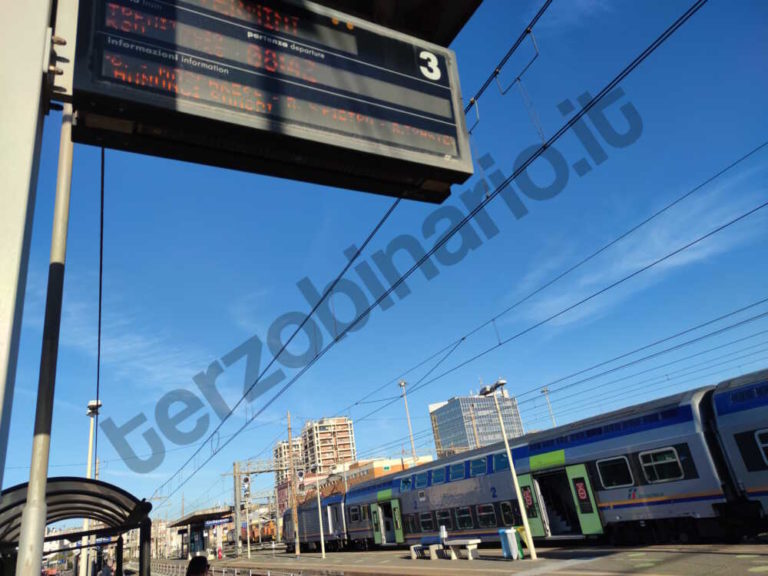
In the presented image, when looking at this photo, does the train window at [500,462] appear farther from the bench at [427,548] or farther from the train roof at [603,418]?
the bench at [427,548]

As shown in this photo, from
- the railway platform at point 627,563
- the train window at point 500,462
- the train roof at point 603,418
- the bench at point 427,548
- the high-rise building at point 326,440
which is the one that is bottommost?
the railway platform at point 627,563

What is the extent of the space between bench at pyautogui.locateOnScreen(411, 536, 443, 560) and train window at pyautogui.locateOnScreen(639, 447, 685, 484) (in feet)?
33.1

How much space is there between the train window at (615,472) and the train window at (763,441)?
3.79m

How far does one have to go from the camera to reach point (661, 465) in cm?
1530

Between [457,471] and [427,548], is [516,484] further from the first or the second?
[427,548]

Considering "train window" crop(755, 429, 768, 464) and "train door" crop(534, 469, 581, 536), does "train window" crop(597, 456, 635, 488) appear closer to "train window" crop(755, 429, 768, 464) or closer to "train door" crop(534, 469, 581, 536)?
"train door" crop(534, 469, 581, 536)

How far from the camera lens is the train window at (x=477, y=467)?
2210 centimetres

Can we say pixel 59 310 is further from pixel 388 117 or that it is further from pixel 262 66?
pixel 388 117

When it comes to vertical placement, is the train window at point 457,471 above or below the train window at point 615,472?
above

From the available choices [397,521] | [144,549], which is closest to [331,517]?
[397,521]

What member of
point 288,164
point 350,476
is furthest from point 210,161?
point 350,476

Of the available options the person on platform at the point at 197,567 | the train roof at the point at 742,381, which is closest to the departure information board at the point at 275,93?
Answer: the person on platform at the point at 197,567

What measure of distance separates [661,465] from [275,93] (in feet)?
51.1

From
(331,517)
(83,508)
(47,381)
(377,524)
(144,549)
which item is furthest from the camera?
(331,517)
